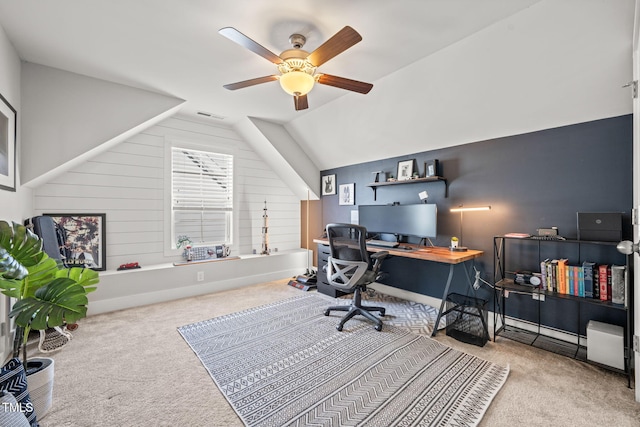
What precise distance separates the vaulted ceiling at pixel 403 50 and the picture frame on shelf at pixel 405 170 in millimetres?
466

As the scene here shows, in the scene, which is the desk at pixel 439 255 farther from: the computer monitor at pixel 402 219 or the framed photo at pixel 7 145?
the framed photo at pixel 7 145

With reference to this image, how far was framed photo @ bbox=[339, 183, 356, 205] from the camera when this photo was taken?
4.48 m

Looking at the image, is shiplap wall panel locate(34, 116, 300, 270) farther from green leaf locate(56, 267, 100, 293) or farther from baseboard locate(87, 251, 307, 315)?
green leaf locate(56, 267, 100, 293)

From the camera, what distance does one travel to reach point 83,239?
10.8ft

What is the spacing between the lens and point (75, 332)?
8.93 ft

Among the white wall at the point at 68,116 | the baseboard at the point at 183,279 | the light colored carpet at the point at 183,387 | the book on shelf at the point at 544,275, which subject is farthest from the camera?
the baseboard at the point at 183,279

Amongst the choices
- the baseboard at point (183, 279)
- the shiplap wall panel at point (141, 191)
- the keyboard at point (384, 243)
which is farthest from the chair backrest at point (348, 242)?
the shiplap wall panel at point (141, 191)

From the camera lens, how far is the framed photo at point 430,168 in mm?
3316

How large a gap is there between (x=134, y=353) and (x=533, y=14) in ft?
13.1

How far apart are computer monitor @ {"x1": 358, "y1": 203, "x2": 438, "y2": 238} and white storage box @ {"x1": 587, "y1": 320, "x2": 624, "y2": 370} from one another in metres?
1.49

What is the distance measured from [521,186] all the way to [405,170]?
1303mm

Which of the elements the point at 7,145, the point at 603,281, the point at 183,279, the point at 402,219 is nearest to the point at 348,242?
the point at 402,219

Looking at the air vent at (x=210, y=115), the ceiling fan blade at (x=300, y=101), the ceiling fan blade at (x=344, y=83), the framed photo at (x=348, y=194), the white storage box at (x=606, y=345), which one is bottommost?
the white storage box at (x=606, y=345)

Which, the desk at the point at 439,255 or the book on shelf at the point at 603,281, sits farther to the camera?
the desk at the point at 439,255
